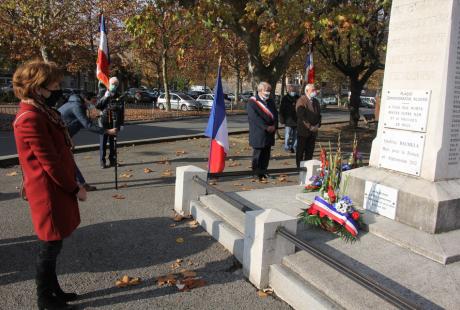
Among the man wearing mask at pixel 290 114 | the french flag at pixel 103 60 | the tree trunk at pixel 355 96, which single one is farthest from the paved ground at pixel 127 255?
the tree trunk at pixel 355 96

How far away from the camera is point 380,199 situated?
4613 mm

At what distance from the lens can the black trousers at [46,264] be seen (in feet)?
10.4

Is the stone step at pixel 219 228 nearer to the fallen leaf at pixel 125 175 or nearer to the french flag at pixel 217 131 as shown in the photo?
the french flag at pixel 217 131

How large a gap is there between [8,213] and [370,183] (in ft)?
15.7

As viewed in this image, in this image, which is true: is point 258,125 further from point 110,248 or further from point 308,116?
point 110,248

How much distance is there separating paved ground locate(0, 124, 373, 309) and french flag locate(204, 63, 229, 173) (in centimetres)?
65

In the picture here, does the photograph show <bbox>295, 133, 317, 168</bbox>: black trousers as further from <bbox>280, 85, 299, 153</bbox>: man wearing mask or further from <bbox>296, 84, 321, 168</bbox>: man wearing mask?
<bbox>280, 85, 299, 153</bbox>: man wearing mask

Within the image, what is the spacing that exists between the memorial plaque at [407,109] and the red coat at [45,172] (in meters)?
3.47

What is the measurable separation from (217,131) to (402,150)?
3139mm

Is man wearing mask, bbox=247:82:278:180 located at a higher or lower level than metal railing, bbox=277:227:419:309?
higher

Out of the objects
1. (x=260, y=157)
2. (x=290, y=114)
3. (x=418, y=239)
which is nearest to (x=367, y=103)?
(x=290, y=114)

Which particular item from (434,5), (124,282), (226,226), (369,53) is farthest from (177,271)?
(369,53)

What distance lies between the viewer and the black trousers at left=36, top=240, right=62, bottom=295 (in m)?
3.16

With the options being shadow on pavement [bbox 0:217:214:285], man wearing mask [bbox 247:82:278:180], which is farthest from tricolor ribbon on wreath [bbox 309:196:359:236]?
man wearing mask [bbox 247:82:278:180]
